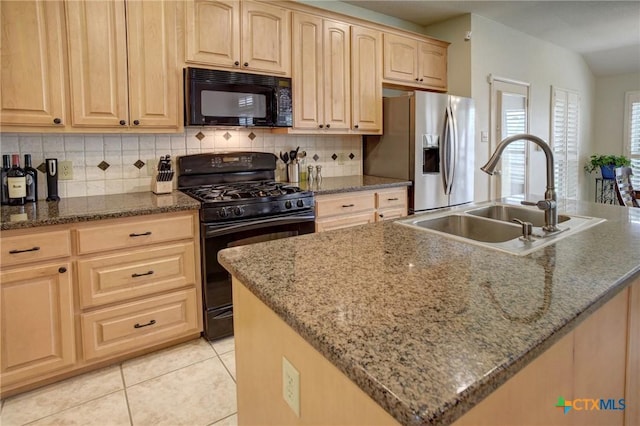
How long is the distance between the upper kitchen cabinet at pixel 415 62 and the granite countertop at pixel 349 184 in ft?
2.90

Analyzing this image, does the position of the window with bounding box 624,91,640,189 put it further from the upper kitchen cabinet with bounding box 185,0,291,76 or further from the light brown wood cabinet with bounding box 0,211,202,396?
the light brown wood cabinet with bounding box 0,211,202,396

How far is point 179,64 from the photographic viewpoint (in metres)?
2.53

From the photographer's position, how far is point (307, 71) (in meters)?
3.09

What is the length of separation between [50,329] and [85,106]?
121 centimetres

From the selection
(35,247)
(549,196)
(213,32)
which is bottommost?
(35,247)

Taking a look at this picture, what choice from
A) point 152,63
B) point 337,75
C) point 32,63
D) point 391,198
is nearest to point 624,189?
point 391,198

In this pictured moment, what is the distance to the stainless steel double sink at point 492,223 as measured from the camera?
1.57m

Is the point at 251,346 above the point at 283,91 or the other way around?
the other way around

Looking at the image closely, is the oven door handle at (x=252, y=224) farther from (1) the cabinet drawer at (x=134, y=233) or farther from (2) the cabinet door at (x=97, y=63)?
(2) the cabinet door at (x=97, y=63)

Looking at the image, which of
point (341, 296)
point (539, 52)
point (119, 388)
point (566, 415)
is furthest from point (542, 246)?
point (539, 52)

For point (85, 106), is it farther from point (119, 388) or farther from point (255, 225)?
point (119, 388)

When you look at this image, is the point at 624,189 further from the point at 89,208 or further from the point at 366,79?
the point at 89,208

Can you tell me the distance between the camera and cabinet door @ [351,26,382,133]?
335 cm

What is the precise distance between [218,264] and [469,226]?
4.74 feet
